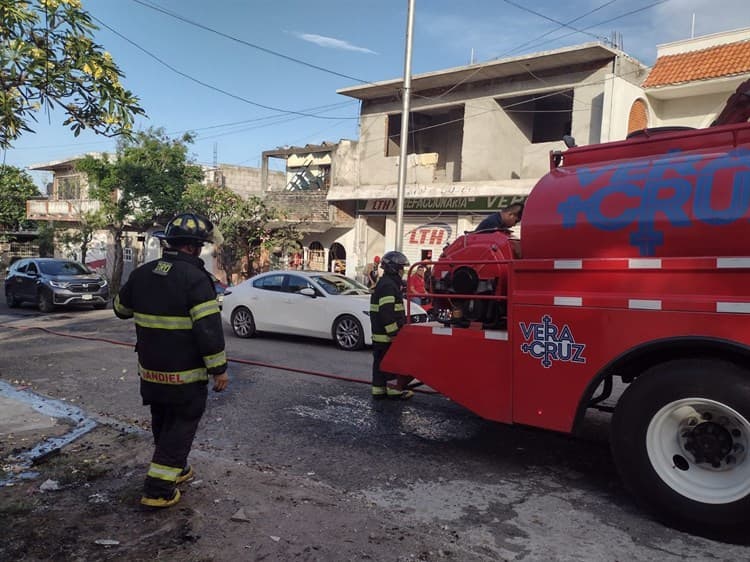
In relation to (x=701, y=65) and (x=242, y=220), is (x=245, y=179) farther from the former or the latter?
(x=701, y=65)

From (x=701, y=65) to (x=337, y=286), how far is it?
39.0 ft

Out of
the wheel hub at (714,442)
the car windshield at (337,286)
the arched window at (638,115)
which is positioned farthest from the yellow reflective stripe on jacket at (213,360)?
the arched window at (638,115)

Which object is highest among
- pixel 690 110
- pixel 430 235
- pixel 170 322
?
pixel 690 110

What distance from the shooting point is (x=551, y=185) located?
14.6 ft

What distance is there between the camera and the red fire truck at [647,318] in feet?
11.4

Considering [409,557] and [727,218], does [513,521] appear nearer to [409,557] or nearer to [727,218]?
[409,557]

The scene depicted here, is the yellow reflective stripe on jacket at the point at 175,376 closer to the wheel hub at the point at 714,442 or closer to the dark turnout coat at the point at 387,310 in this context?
the dark turnout coat at the point at 387,310

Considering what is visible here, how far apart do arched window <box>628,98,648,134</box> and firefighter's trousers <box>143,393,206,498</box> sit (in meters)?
16.4

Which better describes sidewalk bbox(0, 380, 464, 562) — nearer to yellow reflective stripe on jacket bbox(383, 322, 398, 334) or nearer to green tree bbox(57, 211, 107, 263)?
yellow reflective stripe on jacket bbox(383, 322, 398, 334)

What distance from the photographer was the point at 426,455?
196 inches

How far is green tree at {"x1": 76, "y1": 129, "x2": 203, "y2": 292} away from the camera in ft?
69.6

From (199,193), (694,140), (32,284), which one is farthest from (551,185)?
(199,193)

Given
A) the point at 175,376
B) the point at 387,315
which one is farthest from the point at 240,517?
the point at 387,315

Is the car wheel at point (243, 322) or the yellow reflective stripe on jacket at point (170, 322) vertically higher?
the yellow reflective stripe on jacket at point (170, 322)
